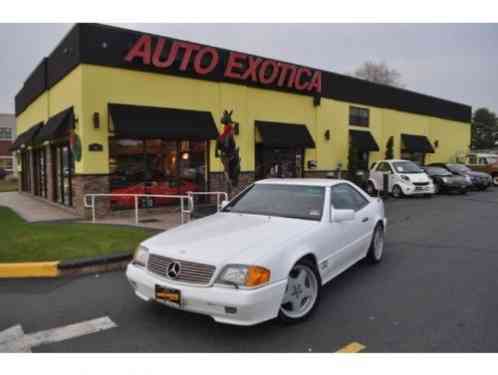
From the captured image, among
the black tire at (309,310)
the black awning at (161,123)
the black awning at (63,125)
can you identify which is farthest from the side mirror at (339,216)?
the black awning at (63,125)

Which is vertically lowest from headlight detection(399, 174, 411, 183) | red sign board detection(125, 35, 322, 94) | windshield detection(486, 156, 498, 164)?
headlight detection(399, 174, 411, 183)

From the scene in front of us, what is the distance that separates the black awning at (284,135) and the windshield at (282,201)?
9367mm

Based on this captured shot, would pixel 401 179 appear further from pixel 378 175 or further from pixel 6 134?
pixel 6 134

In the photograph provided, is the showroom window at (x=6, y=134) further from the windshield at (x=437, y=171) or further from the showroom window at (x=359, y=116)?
the windshield at (x=437, y=171)

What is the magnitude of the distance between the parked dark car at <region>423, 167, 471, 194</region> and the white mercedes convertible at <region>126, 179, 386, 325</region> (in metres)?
15.2

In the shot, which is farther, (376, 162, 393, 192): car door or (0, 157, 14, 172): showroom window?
(0, 157, 14, 172): showroom window

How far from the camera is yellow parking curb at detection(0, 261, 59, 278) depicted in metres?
5.39

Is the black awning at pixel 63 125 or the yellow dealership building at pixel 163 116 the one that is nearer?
the yellow dealership building at pixel 163 116

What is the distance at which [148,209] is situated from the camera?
37.7ft

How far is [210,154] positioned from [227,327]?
9.78 m

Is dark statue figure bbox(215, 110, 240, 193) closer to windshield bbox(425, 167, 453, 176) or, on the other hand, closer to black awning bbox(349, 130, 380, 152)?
black awning bbox(349, 130, 380, 152)

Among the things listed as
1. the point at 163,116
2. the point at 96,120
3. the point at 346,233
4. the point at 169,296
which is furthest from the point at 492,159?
the point at 169,296

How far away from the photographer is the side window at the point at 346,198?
499 centimetres

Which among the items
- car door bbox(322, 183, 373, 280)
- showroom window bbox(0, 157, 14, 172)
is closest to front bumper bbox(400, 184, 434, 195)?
car door bbox(322, 183, 373, 280)
